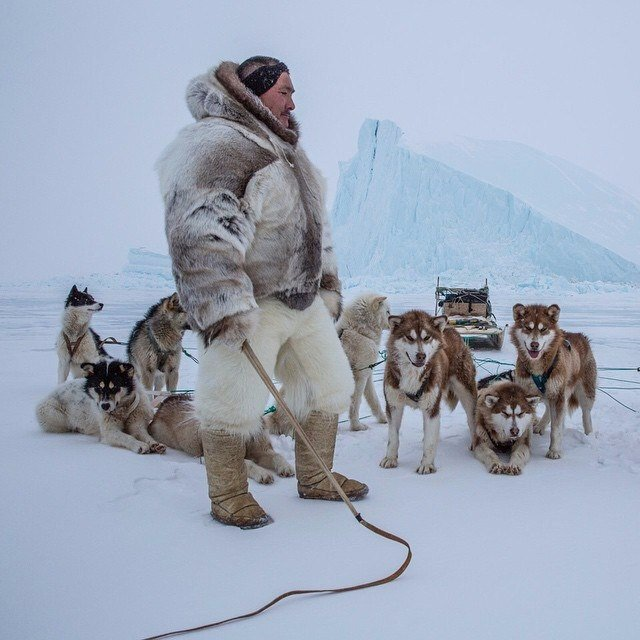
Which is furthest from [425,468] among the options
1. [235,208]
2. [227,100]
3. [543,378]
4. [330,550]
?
[227,100]

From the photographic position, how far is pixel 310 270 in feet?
6.78

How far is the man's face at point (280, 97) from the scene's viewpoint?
2141 mm

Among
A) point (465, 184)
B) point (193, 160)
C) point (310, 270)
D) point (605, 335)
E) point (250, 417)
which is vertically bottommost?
point (605, 335)

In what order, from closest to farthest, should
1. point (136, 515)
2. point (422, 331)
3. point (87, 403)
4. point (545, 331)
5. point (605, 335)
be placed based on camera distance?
point (136, 515), point (422, 331), point (545, 331), point (87, 403), point (605, 335)

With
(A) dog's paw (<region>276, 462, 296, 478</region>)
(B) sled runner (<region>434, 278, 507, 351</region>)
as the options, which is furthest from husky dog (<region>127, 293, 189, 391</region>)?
(B) sled runner (<region>434, 278, 507, 351</region>)

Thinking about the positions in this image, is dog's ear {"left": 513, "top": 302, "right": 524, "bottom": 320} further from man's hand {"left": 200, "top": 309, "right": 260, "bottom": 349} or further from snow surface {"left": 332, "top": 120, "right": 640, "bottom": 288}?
snow surface {"left": 332, "top": 120, "right": 640, "bottom": 288}

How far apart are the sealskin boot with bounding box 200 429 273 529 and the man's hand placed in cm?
38

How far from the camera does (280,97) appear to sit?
7.09 ft

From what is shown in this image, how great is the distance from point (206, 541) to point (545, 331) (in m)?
2.03

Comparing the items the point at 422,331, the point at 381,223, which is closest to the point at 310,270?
the point at 422,331

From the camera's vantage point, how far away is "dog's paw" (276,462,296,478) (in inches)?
103

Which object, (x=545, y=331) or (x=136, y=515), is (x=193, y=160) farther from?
(x=545, y=331)

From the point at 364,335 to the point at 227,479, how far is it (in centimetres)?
→ 209

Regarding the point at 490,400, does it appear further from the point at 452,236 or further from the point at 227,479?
the point at 452,236
